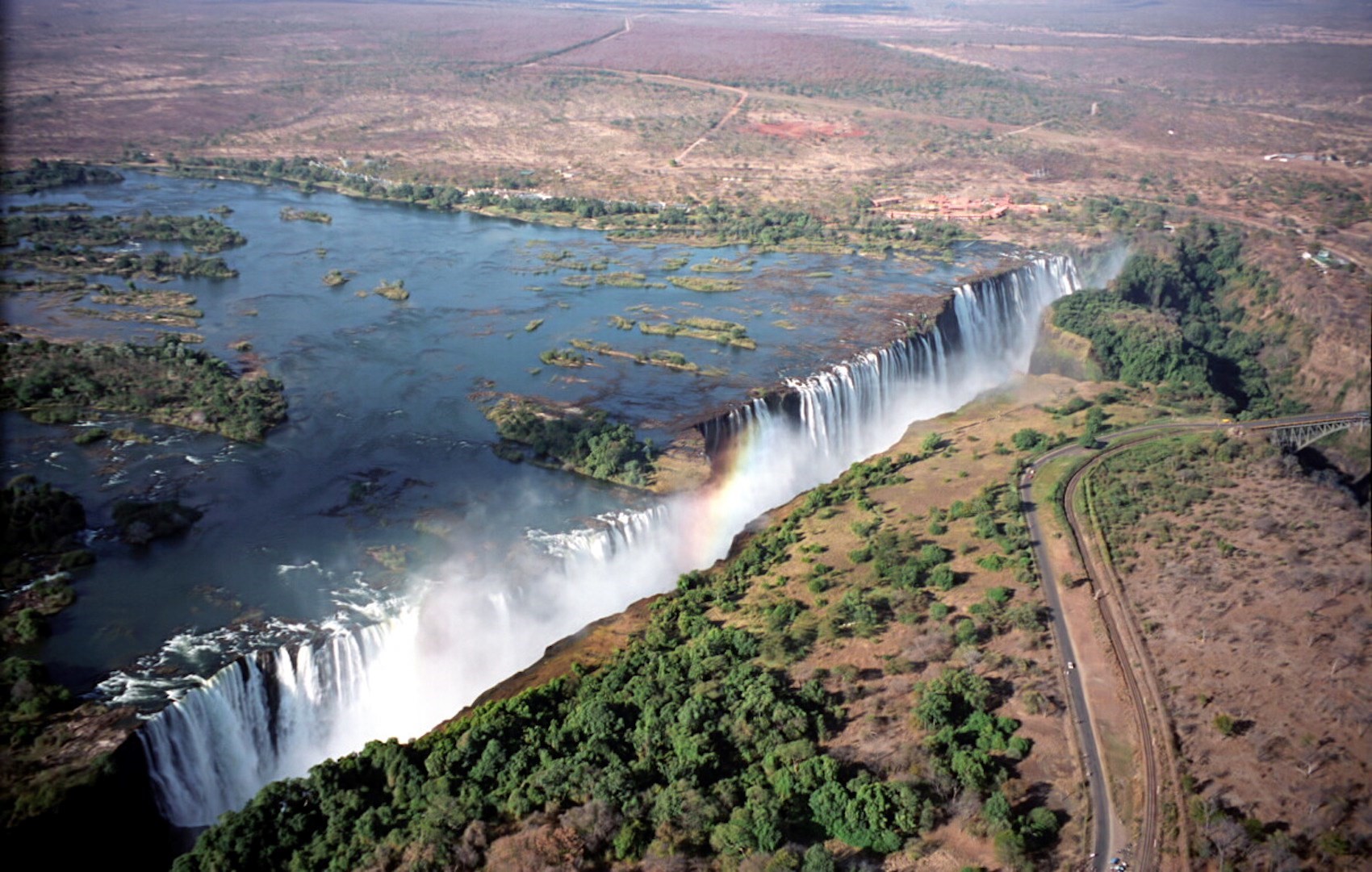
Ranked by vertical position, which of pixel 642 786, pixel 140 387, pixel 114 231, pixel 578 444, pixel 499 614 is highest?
pixel 114 231

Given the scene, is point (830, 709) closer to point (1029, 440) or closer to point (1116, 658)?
point (1116, 658)

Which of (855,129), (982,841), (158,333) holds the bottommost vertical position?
(982,841)

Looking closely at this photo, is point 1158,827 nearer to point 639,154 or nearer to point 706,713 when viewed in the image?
point 706,713

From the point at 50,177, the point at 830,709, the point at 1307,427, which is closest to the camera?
the point at 830,709

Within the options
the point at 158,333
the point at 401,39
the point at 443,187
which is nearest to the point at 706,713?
the point at 158,333

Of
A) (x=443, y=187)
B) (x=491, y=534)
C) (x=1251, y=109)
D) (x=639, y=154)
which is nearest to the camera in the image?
(x=491, y=534)

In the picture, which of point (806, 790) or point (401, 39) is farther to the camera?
point (401, 39)

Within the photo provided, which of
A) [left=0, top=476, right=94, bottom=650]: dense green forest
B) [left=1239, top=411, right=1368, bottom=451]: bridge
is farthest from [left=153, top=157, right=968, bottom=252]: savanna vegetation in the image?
[left=0, top=476, right=94, bottom=650]: dense green forest

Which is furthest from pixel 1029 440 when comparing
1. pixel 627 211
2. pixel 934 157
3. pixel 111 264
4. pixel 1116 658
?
pixel 934 157
